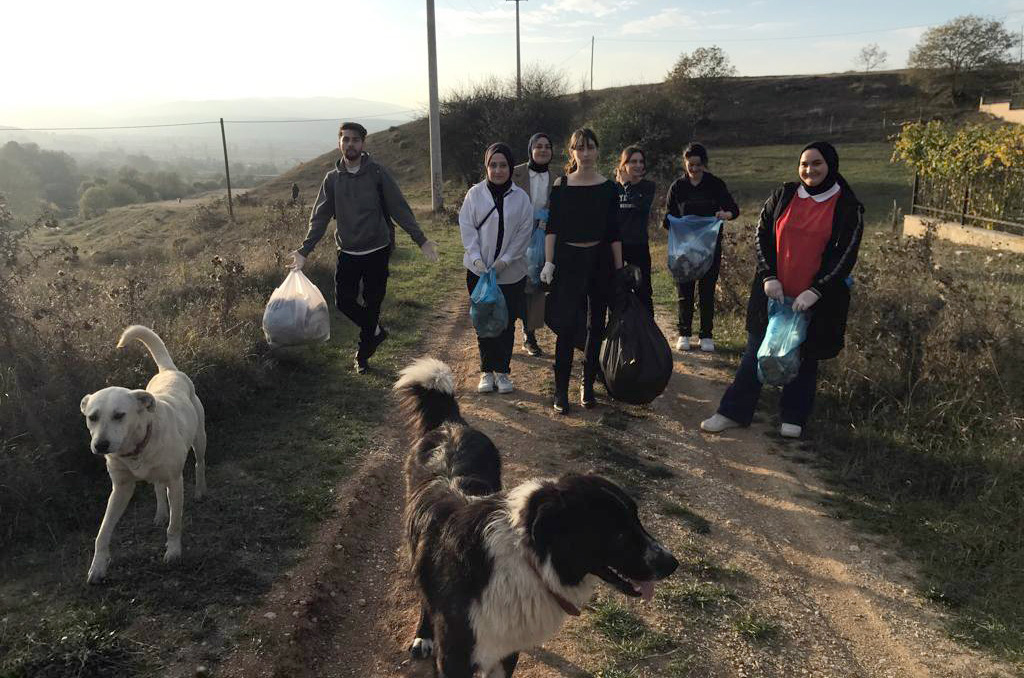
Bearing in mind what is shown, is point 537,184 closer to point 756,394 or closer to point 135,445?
point 756,394

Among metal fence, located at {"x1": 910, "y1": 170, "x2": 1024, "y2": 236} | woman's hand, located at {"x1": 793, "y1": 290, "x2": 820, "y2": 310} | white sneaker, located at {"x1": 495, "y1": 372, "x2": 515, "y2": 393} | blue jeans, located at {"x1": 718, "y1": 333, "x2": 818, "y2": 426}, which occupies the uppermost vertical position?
metal fence, located at {"x1": 910, "y1": 170, "x2": 1024, "y2": 236}

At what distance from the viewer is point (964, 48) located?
45.9 metres

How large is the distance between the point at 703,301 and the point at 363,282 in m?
3.86

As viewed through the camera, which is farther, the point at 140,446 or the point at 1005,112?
the point at 1005,112

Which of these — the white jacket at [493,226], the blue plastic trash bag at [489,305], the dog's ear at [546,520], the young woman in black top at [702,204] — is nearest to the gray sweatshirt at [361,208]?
the white jacket at [493,226]

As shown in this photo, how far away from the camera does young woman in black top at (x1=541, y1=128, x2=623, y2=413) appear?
5.11 m

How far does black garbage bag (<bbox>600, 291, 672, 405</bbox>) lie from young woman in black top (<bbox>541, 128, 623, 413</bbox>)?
0.29 m

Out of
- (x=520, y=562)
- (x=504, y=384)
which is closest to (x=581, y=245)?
(x=504, y=384)

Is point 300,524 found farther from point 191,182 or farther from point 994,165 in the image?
point 191,182

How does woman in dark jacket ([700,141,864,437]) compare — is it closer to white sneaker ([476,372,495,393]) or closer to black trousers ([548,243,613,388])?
black trousers ([548,243,613,388])

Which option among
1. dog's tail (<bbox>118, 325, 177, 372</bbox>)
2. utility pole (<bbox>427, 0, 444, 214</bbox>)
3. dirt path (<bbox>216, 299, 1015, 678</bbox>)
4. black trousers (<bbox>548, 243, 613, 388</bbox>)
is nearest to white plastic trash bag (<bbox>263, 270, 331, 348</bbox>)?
dirt path (<bbox>216, 299, 1015, 678</bbox>)

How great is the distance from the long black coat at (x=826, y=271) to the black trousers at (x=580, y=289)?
126 centimetres

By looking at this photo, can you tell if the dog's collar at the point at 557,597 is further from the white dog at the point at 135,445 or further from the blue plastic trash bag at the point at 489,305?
the blue plastic trash bag at the point at 489,305

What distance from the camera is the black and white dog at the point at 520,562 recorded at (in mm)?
2215
